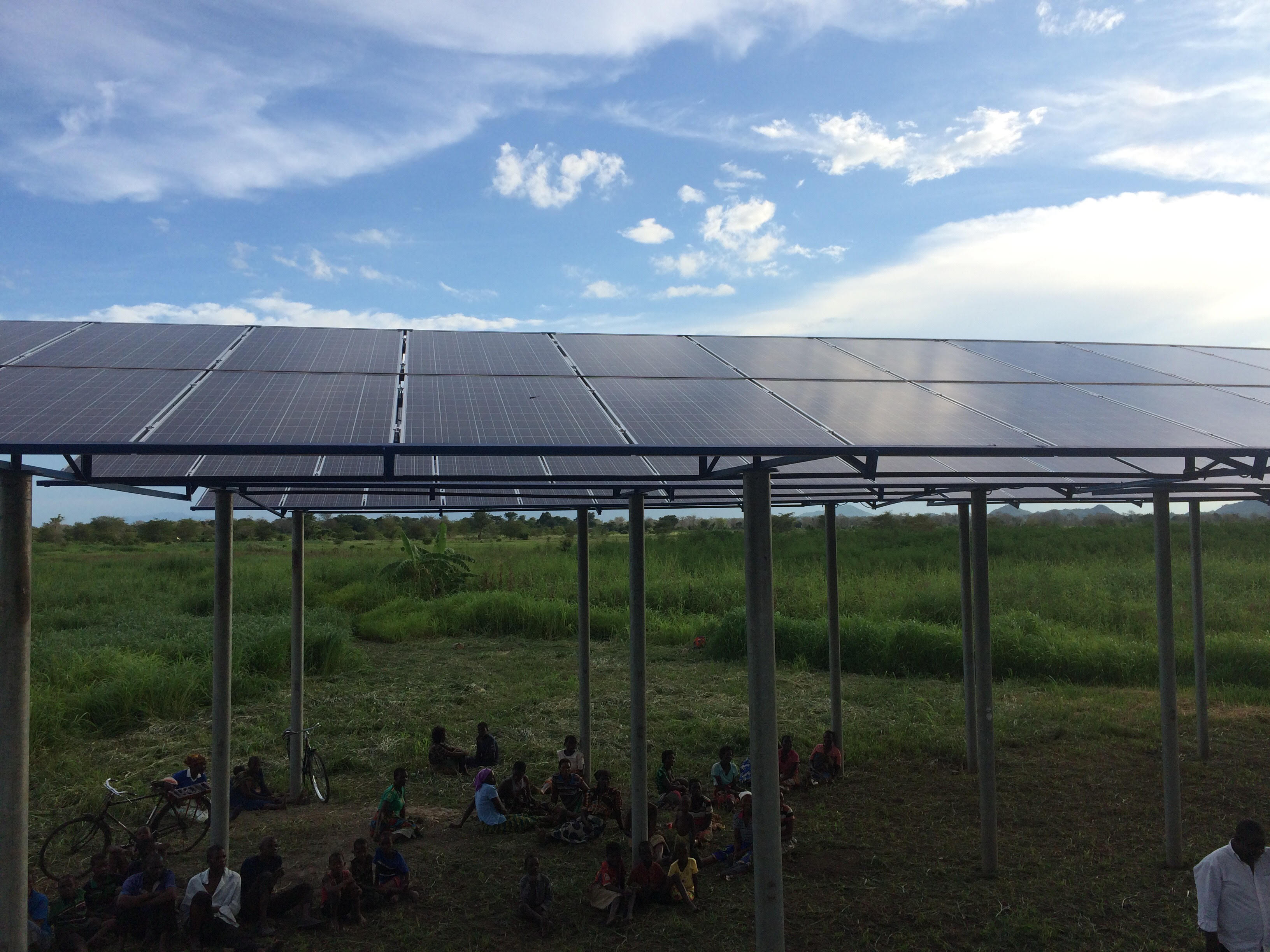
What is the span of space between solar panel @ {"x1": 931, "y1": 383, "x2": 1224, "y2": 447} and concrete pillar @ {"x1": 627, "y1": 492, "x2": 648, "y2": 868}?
3.11 m

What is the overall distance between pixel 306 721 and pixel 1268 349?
16072 mm

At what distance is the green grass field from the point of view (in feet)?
25.2

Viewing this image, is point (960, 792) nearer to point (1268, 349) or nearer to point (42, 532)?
point (1268, 349)

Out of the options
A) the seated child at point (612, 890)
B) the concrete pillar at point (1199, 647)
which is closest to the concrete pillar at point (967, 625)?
the concrete pillar at point (1199, 647)

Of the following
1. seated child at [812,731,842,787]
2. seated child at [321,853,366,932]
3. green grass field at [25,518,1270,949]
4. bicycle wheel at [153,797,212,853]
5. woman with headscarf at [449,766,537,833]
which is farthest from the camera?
seated child at [812,731,842,787]

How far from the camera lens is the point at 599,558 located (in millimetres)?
37156

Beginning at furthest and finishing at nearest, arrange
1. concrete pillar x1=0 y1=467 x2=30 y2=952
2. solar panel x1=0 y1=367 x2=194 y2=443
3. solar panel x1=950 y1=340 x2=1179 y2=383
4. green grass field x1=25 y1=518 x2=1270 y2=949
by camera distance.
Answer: solar panel x1=950 y1=340 x2=1179 y2=383 → green grass field x1=25 y1=518 x2=1270 y2=949 → concrete pillar x1=0 y1=467 x2=30 y2=952 → solar panel x1=0 y1=367 x2=194 y2=443

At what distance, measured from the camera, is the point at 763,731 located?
5.43m

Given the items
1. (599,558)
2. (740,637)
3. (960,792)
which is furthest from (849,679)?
(599,558)

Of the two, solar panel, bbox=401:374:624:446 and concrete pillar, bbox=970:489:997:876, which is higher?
solar panel, bbox=401:374:624:446

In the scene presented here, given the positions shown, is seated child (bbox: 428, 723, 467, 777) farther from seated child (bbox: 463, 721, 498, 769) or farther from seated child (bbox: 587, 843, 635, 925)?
seated child (bbox: 587, 843, 635, 925)

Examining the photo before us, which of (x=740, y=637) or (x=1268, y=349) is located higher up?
(x=1268, y=349)

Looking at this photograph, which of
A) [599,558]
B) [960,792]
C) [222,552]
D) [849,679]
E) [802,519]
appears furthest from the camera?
[802,519]

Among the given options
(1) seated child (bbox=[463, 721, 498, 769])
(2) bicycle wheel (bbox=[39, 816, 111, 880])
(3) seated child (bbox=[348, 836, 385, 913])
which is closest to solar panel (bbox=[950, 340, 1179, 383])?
(3) seated child (bbox=[348, 836, 385, 913])
